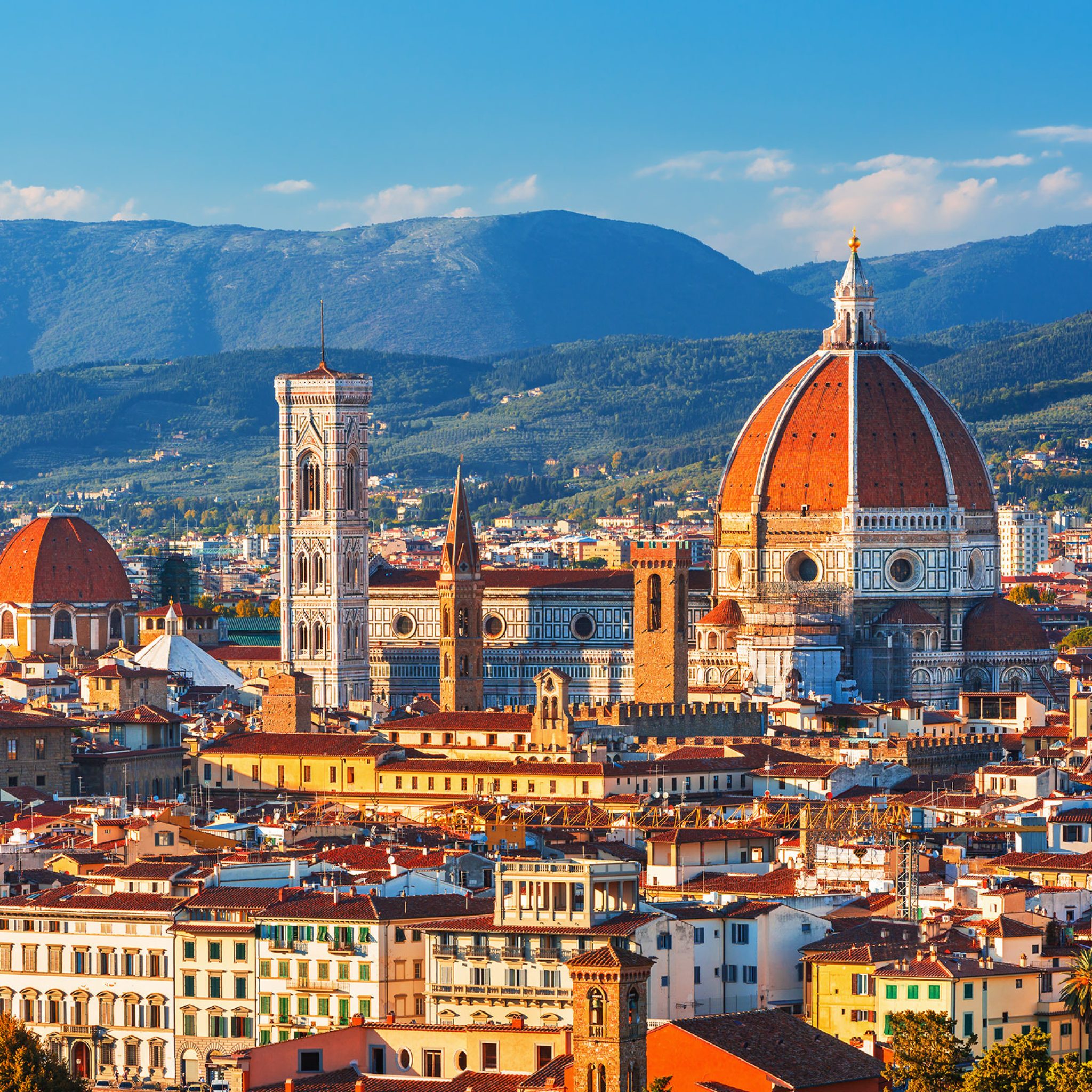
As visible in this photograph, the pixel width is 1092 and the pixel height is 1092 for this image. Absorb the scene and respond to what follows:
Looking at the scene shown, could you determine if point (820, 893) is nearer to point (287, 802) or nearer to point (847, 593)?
point (287, 802)

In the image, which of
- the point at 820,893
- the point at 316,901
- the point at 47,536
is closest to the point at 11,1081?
the point at 316,901

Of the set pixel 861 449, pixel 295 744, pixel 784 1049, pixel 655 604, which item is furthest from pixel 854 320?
pixel 784 1049

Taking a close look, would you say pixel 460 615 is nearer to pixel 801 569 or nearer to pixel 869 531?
pixel 801 569

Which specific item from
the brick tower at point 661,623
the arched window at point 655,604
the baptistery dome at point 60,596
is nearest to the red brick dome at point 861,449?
the brick tower at point 661,623

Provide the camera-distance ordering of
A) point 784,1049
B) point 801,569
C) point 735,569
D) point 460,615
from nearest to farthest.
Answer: point 784,1049
point 460,615
point 801,569
point 735,569

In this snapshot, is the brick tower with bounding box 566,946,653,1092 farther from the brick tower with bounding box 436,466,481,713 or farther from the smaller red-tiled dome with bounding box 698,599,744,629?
the smaller red-tiled dome with bounding box 698,599,744,629

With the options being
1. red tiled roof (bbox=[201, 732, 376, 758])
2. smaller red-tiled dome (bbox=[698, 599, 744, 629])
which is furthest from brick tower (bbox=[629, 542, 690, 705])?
red tiled roof (bbox=[201, 732, 376, 758])
